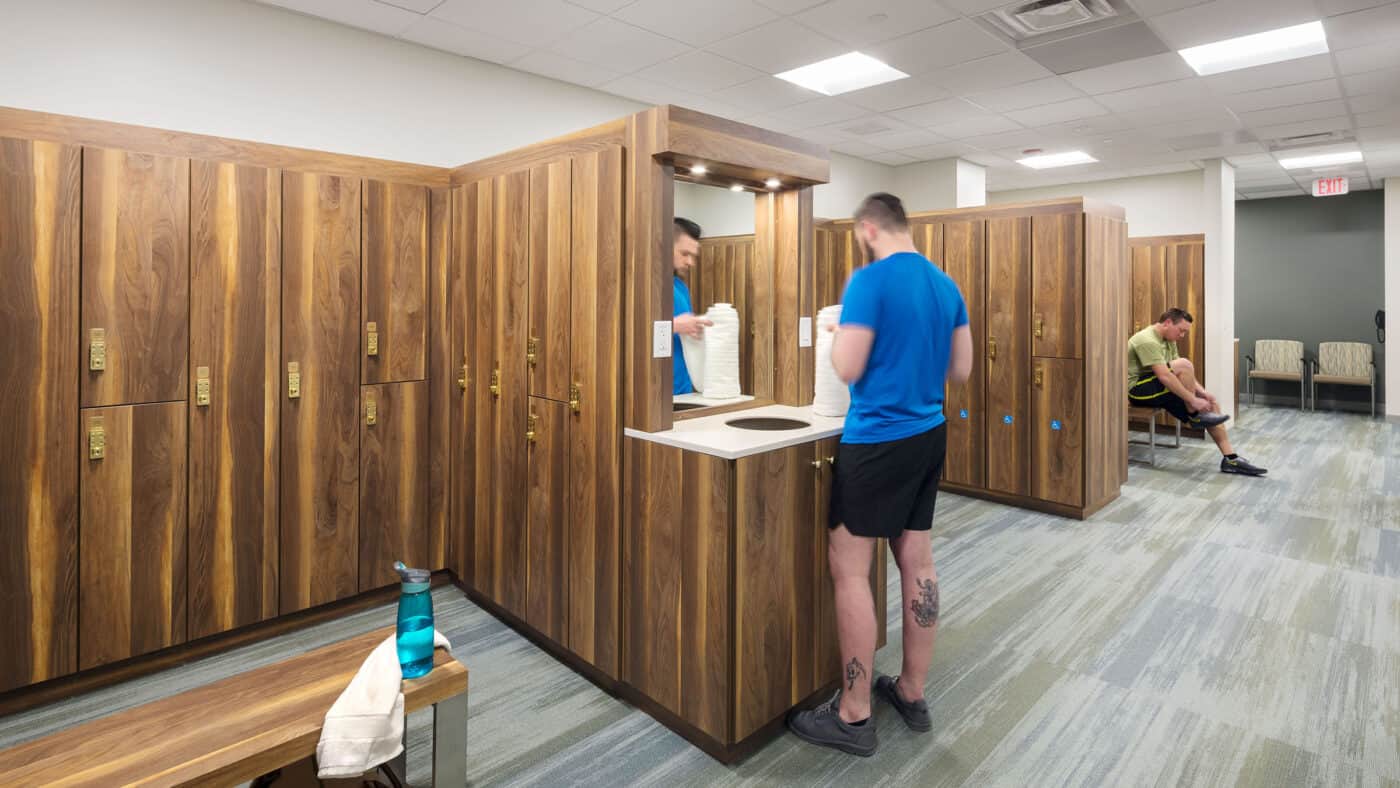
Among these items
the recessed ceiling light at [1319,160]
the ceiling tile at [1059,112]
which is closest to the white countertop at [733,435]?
the ceiling tile at [1059,112]

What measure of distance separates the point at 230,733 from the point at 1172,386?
6495 millimetres

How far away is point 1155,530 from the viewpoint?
14.7 feet

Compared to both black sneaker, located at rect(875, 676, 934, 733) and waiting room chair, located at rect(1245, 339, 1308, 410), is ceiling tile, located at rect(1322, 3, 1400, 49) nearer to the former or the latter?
black sneaker, located at rect(875, 676, 934, 733)

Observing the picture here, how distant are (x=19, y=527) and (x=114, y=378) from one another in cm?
53

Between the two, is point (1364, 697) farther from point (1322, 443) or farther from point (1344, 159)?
point (1344, 159)

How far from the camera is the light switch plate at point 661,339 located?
94.1 inches

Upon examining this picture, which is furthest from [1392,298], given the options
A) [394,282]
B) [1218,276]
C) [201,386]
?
[201,386]

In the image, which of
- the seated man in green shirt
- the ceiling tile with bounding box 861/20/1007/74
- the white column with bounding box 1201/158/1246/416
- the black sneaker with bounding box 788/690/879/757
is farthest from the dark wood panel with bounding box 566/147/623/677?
the white column with bounding box 1201/158/1246/416

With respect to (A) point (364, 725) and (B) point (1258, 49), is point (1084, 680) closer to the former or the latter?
(A) point (364, 725)

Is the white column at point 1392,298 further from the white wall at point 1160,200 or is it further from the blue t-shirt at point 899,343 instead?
the blue t-shirt at point 899,343

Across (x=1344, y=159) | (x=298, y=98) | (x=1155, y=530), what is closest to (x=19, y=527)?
(x=298, y=98)

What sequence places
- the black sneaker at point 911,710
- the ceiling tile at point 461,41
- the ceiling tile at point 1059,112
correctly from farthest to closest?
the ceiling tile at point 1059,112
the ceiling tile at point 461,41
the black sneaker at point 911,710

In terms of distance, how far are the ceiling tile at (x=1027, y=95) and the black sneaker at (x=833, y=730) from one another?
445cm

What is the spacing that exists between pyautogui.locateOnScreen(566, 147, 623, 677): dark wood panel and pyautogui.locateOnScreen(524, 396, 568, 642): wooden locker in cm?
4
